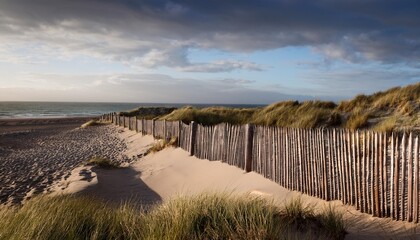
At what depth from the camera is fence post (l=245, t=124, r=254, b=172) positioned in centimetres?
874

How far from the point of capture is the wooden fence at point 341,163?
5145 mm

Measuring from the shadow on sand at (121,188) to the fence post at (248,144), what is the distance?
226 centimetres

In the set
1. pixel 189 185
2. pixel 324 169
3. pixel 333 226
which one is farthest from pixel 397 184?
pixel 189 185

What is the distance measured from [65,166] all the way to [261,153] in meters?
8.55

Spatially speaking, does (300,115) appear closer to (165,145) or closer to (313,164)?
(165,145)

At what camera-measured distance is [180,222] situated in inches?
169

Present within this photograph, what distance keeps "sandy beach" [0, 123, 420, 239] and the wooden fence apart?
7.8 inches

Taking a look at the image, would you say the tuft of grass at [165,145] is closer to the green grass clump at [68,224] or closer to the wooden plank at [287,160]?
the wooden plank at [287,160]

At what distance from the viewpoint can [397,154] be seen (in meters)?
5.20

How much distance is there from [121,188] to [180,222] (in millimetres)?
5985

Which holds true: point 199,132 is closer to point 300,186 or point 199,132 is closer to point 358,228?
point 300,186

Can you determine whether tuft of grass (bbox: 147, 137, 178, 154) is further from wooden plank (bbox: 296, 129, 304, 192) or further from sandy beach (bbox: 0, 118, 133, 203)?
wooden plank (bbox: 296, 129, 304, 192)

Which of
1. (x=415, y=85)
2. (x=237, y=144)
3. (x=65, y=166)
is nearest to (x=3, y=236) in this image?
(x=237, y=144)

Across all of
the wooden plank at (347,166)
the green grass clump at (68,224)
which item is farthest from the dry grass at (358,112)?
the green grass clump at (68,224)
